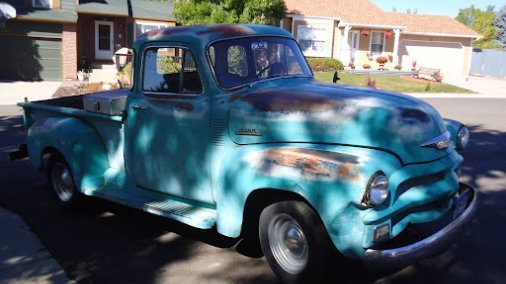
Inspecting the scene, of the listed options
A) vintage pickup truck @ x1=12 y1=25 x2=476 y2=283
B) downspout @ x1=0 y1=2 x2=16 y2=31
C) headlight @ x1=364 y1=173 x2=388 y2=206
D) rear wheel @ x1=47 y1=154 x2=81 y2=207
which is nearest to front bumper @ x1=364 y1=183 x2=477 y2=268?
vintage pickup truck @ x1=12 y1=25 x2=476 y2=283

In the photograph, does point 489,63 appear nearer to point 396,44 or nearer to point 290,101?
point 396,44

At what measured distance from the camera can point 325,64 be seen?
28.6 m

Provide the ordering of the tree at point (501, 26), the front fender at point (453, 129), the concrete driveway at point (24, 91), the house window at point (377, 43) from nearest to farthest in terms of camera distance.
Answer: the front fender at point (453, 129), the concrete driveway at point (24, 91), the house window at point (377, 43), the tree at point (501, 26)

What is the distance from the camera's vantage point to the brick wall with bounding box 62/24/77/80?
77.2 feet

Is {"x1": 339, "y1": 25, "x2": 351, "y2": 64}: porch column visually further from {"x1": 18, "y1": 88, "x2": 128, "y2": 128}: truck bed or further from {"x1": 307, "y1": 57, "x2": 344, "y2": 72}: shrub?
{"x1": 18, "y1": 88, "x2": 128, "y2": 128}: truck bed

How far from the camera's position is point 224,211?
415cm

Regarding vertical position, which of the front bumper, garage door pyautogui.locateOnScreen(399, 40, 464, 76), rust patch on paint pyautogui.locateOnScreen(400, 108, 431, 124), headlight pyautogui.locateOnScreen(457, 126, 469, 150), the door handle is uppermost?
garage door pyautogui.locateOnScreen(399, 40, 464, 76)

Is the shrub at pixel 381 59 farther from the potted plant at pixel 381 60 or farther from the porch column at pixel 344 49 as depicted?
the porch column at pixel 344 49

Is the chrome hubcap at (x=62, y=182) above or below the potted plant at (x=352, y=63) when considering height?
below

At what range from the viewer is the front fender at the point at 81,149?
554 cm

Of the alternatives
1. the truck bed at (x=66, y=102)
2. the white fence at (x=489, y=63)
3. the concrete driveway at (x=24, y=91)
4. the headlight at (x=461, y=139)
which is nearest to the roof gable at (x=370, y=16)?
the white fence at (x=489, y=63)

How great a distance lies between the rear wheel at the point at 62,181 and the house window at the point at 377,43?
29.3 m

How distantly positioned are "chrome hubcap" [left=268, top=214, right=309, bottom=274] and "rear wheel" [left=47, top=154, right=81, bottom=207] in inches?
111

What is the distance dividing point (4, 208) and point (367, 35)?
2947 centimetres
